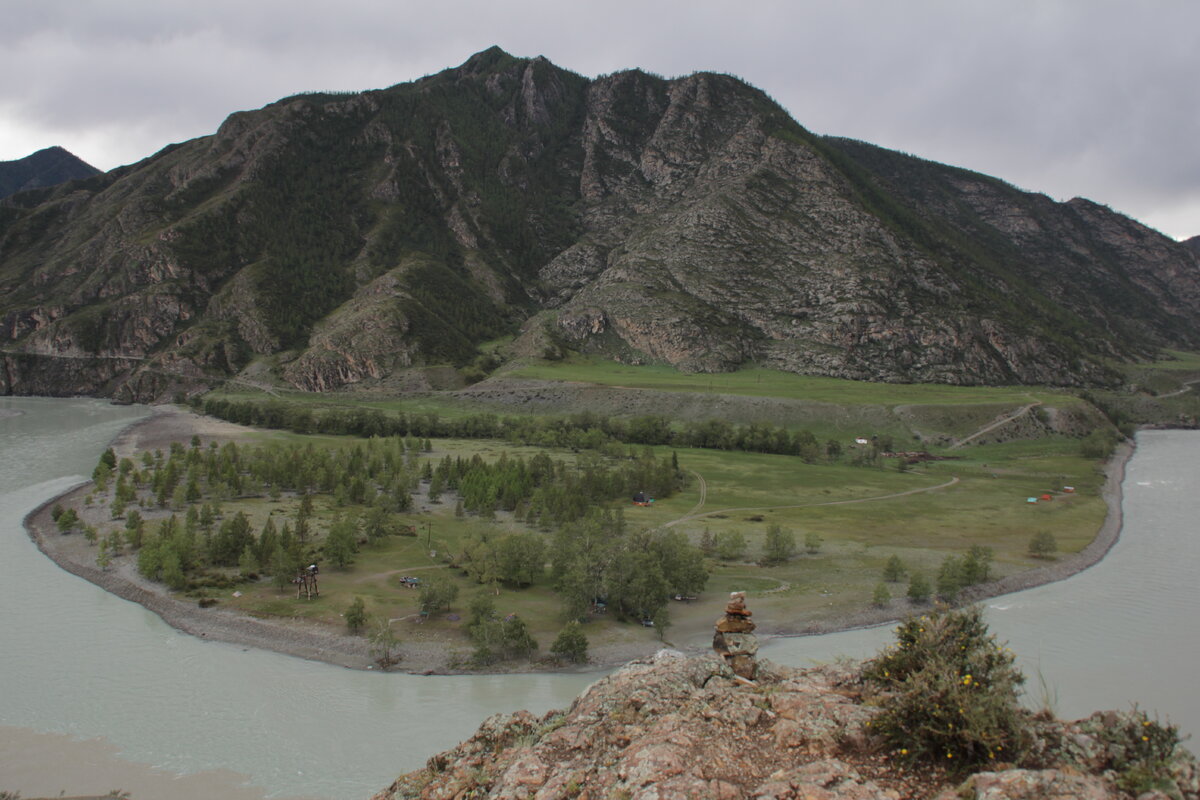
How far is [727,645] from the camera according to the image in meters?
14.2

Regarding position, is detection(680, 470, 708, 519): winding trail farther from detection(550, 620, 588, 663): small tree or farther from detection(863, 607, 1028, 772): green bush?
detection(863, 607, 1028, 772): green bush

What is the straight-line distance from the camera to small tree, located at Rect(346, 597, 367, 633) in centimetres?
4612

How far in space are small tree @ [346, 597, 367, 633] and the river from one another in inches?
170

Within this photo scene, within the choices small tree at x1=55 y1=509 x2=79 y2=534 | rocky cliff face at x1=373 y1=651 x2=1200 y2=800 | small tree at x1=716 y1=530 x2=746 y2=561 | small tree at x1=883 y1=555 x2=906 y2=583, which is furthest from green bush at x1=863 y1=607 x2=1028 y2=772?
small tree at x1=55 y1=509 x2=79 y2=534

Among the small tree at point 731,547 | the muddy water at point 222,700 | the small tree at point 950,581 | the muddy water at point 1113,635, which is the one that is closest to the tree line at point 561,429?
the small tree at point 731,547

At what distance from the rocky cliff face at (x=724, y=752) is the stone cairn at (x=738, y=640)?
15.3 inches

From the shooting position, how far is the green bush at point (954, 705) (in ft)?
29.8

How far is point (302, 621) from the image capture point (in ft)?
157

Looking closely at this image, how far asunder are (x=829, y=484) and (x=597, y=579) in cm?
5974

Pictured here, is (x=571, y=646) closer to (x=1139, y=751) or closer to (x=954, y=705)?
(x=954, y=705)

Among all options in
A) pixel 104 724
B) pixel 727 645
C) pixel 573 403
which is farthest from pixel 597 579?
pixel 573 403

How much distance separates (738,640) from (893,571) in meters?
50.1

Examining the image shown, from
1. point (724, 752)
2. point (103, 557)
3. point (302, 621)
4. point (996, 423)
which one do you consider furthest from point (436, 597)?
point (996, 423)

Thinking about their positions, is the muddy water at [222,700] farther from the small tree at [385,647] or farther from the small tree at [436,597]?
the small tree at [436,597]
